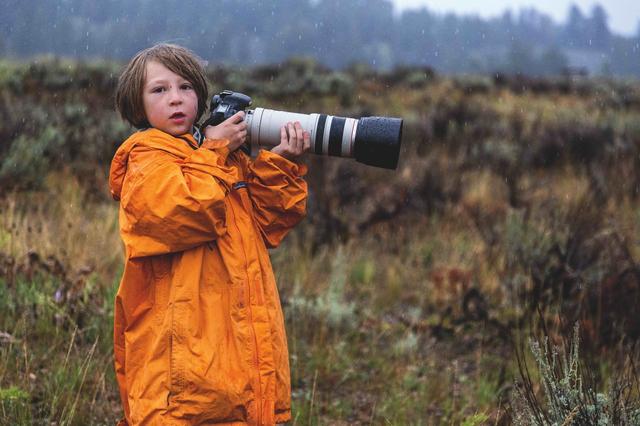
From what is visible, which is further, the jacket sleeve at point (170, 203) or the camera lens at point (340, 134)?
the camera lens at point (340, 134)

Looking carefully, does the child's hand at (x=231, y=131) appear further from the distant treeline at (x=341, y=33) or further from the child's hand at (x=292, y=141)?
the distant treeline at (x=341, y=33)

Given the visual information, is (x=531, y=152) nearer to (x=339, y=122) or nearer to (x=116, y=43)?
(x=339, y=122)

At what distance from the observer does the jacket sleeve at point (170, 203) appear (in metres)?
1.87

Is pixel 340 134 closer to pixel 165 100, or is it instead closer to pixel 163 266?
pixel 165 100

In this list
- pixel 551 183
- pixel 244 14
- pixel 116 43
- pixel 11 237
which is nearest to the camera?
pixel 11 237

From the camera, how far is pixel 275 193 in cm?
219

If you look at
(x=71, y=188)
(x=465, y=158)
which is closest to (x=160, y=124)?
(x=71, y=188)

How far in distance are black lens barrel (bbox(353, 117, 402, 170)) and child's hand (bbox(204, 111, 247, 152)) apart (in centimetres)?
38

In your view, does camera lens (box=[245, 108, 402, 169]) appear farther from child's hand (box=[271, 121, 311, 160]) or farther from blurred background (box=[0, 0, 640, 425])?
blurred background (box=[0, 0, 640, 425])

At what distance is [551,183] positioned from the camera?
27.3ft

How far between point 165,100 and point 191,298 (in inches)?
23.6

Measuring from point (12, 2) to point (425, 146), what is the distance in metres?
8.95

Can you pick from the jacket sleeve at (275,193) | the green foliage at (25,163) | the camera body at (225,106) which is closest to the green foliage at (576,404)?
the jacket sleeve at (275,193)

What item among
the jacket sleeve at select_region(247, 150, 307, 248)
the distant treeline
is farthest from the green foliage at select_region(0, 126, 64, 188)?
the distant treeline
